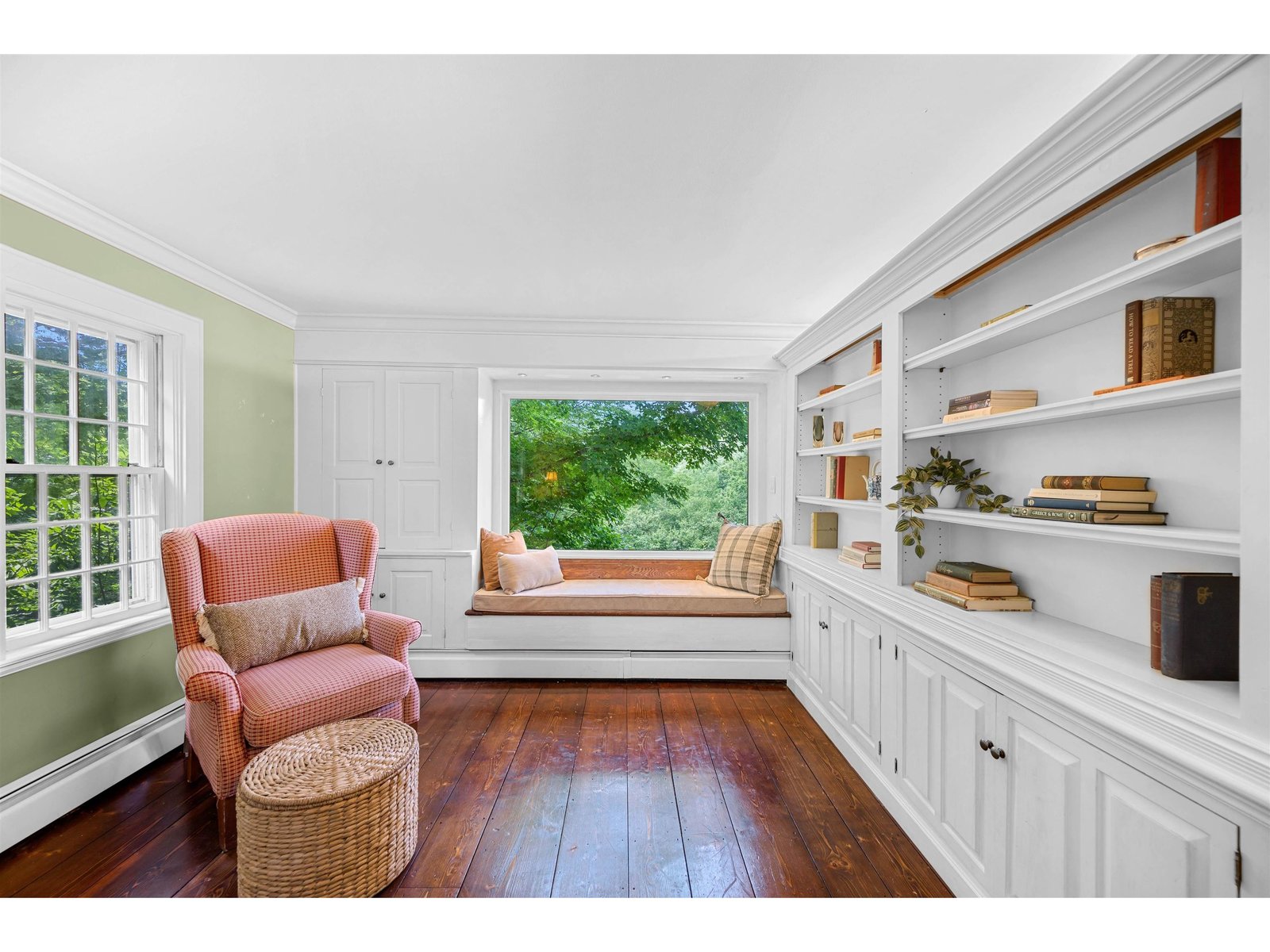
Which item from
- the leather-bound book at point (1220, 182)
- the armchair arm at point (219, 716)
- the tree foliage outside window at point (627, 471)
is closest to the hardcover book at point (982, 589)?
the leather-bound book at point (1220, 182)

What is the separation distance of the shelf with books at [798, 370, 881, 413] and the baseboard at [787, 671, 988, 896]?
164 centimetres

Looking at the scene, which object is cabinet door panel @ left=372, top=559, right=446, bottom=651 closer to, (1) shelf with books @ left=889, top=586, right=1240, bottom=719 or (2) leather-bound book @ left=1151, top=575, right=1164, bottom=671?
(1) shelf with books @ left=889, top=586, right=1240, bottom=719

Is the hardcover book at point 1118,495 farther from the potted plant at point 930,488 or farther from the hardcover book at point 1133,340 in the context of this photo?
the potted plant at point 930,488

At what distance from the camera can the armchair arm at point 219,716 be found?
6.58ft

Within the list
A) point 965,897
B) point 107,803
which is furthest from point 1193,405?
point 107,803

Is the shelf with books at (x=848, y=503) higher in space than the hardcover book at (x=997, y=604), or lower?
higher

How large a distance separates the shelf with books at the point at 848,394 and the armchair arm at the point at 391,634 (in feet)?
7.81

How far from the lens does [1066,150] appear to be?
141 cm

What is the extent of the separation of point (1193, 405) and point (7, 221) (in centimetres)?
366

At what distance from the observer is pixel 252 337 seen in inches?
130

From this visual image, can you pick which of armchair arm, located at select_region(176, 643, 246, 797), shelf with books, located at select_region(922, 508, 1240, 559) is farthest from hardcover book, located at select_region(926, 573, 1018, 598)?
armchair arm, located at select_region(176, 643, 246, 797)

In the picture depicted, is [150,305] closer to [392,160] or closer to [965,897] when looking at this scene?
[392,160]

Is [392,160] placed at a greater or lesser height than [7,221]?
greater

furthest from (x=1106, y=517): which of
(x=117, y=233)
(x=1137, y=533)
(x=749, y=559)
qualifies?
(x=117, y=233)
